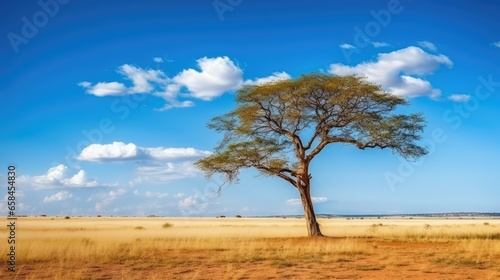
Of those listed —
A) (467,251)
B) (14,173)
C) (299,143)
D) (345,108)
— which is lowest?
(467,251)

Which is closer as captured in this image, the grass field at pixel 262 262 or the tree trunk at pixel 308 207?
the grass field at pixel 262 262

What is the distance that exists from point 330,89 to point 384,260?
43.7ft

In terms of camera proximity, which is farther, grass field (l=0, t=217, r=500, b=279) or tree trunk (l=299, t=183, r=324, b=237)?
tree trunk (l=299, t=183, r=324, b=237)

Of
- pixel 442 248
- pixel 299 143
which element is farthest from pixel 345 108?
pixel 442 248

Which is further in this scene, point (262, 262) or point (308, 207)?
point (308, 207)

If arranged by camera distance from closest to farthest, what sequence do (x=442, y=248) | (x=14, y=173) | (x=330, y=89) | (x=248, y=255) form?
(x=14, y=173) < (x=248, y=255) < (x=442, y=248) < (x=330, y=89)

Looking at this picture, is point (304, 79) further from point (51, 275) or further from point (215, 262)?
point (51, 275)

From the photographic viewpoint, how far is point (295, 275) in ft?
46.5

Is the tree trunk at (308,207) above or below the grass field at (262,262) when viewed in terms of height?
above

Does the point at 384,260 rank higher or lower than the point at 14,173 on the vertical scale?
lower

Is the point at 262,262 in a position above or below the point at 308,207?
below

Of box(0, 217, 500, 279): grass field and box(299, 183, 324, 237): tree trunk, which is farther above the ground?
box(299, 183, 324, 237): tree trunk

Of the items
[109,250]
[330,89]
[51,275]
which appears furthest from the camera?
[330,89]

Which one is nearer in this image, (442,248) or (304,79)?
(442,248)
